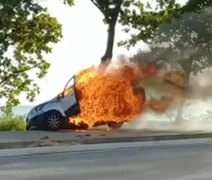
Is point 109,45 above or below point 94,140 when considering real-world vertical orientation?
above

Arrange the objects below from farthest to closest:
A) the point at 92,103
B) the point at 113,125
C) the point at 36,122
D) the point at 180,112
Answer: the point at 180,112, the point at 113,125, the point at 92,103, the point at 36,122

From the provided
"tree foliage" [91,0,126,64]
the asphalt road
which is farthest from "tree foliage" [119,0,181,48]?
the asphalt road

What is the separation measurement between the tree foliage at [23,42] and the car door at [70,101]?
21.8ft

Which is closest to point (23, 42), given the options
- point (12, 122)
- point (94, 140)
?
point (12, 122)

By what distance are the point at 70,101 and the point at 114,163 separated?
12309mm

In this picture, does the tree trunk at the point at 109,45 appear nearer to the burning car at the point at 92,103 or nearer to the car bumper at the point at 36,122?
the burning car at the point at 92,103

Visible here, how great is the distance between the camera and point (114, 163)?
13.3 meters

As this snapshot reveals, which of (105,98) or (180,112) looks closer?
(105,98)

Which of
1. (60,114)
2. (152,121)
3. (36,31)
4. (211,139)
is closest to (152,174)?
(211,139)

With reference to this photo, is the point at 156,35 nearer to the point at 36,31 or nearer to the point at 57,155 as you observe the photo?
the point at 36,31

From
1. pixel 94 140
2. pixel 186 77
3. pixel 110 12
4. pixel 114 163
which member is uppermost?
pixel 110 12

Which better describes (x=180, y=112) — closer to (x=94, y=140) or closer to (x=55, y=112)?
(x=55, y=112)

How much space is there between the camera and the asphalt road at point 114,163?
11.2 m

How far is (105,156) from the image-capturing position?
14852 millimetres
